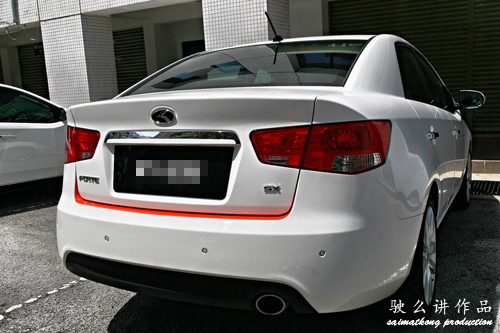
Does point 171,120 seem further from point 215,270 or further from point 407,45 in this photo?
point 407,45

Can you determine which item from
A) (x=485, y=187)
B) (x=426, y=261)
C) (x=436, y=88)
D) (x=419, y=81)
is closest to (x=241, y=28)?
(x=485, y=187)

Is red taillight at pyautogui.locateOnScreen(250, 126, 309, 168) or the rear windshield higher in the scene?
the rear windshield

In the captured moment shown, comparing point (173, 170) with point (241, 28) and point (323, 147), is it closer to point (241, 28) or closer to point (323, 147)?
point (323, 147)

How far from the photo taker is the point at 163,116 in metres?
2.12

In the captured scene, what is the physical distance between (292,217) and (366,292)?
423mm

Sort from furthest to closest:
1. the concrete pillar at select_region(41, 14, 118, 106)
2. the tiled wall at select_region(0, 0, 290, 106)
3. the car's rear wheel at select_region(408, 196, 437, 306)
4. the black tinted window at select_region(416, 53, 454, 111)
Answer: the concrete pillar at select_region(41, 14, 118, 106)
the tiled wall at select_region(0, 0, 290, 106)
the black tinted window at select_region(416, 53, 454, 111)
the car's rear wheel at select_region(408, 196, 437, 306)

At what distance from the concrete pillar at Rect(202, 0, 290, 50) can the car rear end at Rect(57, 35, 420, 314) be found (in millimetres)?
6194

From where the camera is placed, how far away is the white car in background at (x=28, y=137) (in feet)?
18.1

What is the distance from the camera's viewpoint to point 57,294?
3.18 m

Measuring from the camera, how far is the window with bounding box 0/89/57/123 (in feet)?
18.3

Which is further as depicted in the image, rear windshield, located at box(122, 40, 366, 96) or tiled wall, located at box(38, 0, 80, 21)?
tiled wall, located at box(38, 0, 80, 21)

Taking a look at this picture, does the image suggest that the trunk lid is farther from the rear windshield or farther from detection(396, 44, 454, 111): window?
detection(396, 44, 454, 111): window

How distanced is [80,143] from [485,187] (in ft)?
16.3

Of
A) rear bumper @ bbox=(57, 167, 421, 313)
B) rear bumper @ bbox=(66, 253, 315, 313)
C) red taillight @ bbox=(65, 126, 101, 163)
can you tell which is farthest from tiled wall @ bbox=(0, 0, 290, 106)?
rear bumper @ bbox=(57, 167, 421, 313)
